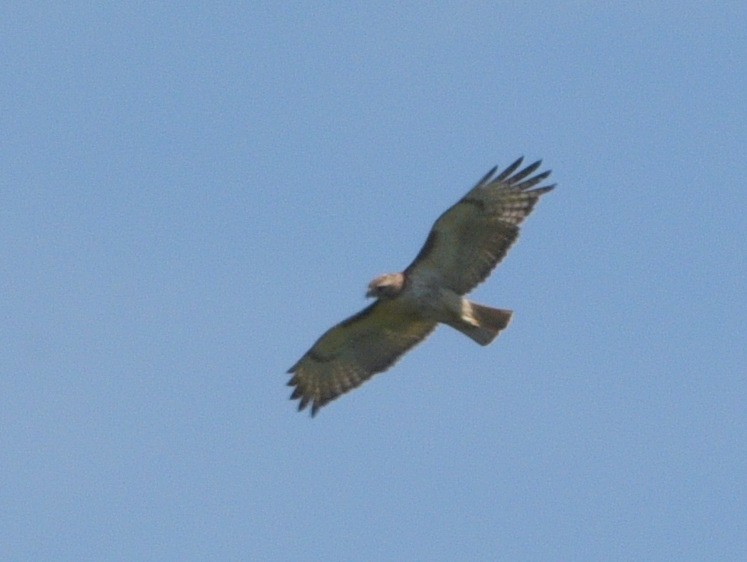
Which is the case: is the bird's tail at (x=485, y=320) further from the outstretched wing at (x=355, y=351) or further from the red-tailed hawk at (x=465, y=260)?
the outstretched wing at (x=355, y=351)

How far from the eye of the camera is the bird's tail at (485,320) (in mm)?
23141

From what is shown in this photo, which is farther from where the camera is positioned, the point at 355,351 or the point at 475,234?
the point at 355,351

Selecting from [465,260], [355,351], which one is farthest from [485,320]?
[355,351]

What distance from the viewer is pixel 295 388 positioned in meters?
25.2

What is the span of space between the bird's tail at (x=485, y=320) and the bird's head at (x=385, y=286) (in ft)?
2.53

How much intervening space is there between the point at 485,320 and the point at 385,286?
46.5 inches

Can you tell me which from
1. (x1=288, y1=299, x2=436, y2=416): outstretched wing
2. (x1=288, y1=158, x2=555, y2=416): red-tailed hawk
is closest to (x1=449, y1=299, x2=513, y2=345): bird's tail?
(x1=288, y1=158, x2=555, y2=416): red-tailed hawk

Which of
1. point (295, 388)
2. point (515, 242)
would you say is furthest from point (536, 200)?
point (295, 388)

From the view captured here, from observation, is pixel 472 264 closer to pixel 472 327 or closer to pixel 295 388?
pixel 472 327

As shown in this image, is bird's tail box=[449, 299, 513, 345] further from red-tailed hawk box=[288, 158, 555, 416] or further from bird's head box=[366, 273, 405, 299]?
bird's head box=[366, 273, 405, 299]

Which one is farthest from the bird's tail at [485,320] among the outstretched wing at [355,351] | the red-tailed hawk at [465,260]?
the outstretched wing at [355,351]

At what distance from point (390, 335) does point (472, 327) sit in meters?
1.49

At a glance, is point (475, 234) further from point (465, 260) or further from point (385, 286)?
point (385, 286)

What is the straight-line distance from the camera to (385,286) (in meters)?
23.1
